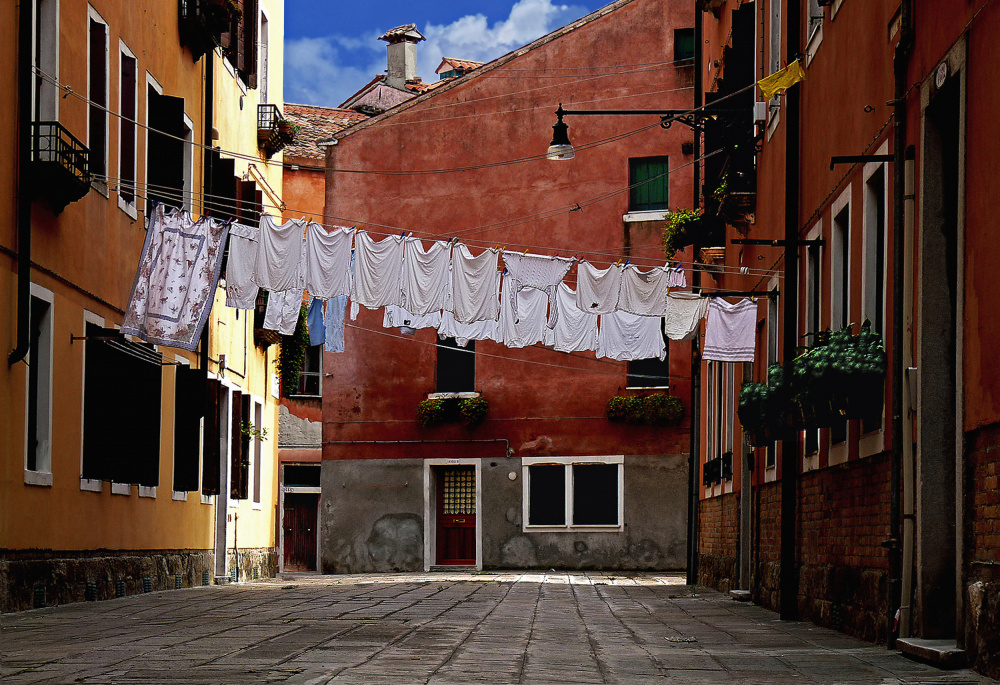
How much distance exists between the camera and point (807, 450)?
42.7 ft

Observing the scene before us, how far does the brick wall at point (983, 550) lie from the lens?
22.7ft

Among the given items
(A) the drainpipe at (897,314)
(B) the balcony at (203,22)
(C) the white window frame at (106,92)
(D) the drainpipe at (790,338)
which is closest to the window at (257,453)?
(B) the balcony at (203,22)

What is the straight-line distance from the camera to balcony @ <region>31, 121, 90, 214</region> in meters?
13.5

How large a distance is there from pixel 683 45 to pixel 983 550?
25997mm

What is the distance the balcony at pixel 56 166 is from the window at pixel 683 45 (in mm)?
19944

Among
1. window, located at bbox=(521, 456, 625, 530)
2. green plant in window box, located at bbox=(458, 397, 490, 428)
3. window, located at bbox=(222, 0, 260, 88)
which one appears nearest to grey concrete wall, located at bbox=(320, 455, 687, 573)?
window, located at bbox=(521, 456, 625, 530)

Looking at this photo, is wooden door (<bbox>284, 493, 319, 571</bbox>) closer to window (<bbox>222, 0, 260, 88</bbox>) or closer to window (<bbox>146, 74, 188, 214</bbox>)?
window (<bbox>222, 0, 260, 88</bbox>)

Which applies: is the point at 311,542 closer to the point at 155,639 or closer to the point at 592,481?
the point at 592,481

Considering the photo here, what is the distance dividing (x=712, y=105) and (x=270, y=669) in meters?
12.3

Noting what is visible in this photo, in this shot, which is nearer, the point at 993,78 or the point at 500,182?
the point at 993,78

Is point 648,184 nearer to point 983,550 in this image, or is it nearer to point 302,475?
point 302,475

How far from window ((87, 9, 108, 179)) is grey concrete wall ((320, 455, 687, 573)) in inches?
662

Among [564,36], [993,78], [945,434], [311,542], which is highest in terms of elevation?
[564,36]

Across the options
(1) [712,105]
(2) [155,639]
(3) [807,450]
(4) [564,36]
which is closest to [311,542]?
(4) [564,36]
